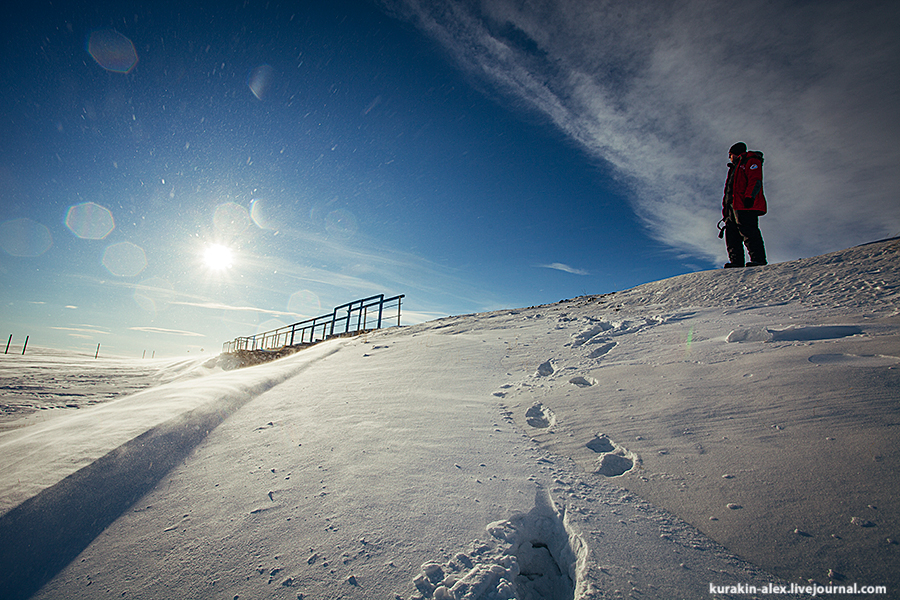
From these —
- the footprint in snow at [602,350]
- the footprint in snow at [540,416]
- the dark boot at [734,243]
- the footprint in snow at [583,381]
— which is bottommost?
the footprint in snow at [540,416]

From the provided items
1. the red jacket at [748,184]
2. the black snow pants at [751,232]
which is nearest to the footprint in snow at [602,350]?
the black snow pants at [751,232]

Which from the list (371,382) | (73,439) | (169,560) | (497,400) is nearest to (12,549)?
(169,560)

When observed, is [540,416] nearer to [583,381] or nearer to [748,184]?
[583,381]

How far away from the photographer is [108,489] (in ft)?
5.90

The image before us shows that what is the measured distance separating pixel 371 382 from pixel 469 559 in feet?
8.20

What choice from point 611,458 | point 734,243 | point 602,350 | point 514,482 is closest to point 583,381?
point 602,350

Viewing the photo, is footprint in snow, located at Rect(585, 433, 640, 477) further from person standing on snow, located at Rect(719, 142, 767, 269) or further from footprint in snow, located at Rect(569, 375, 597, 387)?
person standing on snow, located at Rect(719, 142, 767, 269)

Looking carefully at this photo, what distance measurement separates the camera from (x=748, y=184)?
193 inches

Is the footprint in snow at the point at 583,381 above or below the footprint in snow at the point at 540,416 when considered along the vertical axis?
above

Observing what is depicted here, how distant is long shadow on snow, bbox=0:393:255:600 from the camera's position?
1356 mm

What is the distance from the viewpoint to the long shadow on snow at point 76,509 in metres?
1.36

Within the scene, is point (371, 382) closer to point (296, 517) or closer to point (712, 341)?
point (296, 517)

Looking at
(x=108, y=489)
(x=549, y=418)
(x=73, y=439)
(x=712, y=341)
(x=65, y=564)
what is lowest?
(x=65, y=564)

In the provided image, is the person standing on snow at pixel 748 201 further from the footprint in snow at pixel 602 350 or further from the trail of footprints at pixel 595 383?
the footprint in snow at pixel 602 350
